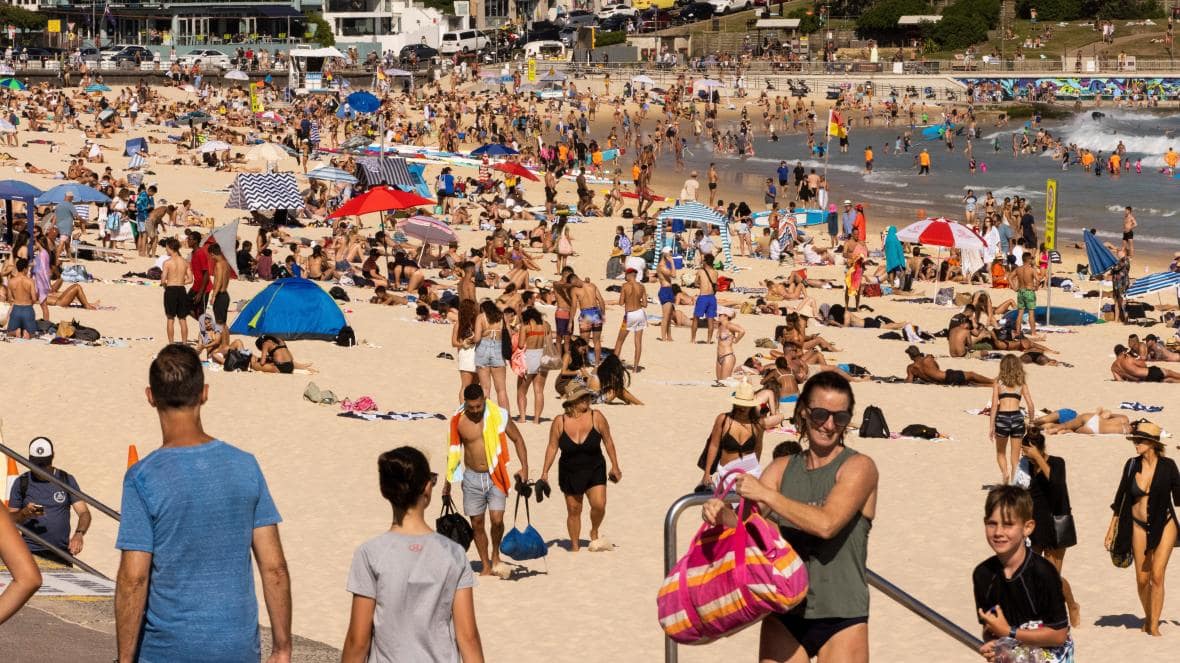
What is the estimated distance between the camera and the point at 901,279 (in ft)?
81.9

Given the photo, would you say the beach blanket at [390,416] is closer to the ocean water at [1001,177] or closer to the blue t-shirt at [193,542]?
the blue t-shirt at [193,542]

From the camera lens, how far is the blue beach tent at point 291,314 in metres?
17.3

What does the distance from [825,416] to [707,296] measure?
1451cm

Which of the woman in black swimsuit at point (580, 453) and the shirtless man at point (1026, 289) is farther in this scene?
the shirtless man at point (1026, 289)

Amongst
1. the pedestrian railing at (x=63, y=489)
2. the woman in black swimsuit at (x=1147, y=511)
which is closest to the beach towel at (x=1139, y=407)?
the woman in black swimsuit at (x=1147, y=511)

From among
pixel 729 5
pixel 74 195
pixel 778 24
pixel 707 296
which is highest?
pixel 729 5

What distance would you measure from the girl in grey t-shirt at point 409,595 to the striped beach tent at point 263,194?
23.2 meters

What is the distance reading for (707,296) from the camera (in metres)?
18.8

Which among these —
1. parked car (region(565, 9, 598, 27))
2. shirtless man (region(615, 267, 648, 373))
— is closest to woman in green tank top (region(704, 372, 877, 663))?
shirtless man (region(615, 267, 648, 373))

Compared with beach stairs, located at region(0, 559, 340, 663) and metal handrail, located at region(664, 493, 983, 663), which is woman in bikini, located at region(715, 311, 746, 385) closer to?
beach stairs, located at region(0, 559, 340, 663)

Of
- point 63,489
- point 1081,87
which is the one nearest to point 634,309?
point 63,489

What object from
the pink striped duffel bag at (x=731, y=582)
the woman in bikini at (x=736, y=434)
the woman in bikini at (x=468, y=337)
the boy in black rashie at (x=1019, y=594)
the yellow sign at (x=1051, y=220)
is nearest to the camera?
the pink striped duffel bag at (x=731, y=582)

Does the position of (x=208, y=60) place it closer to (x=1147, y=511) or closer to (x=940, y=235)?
(x=940, y=235)

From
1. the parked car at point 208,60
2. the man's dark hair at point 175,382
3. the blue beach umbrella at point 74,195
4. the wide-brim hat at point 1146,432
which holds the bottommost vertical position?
the wide-brim hat at point 1146,432
